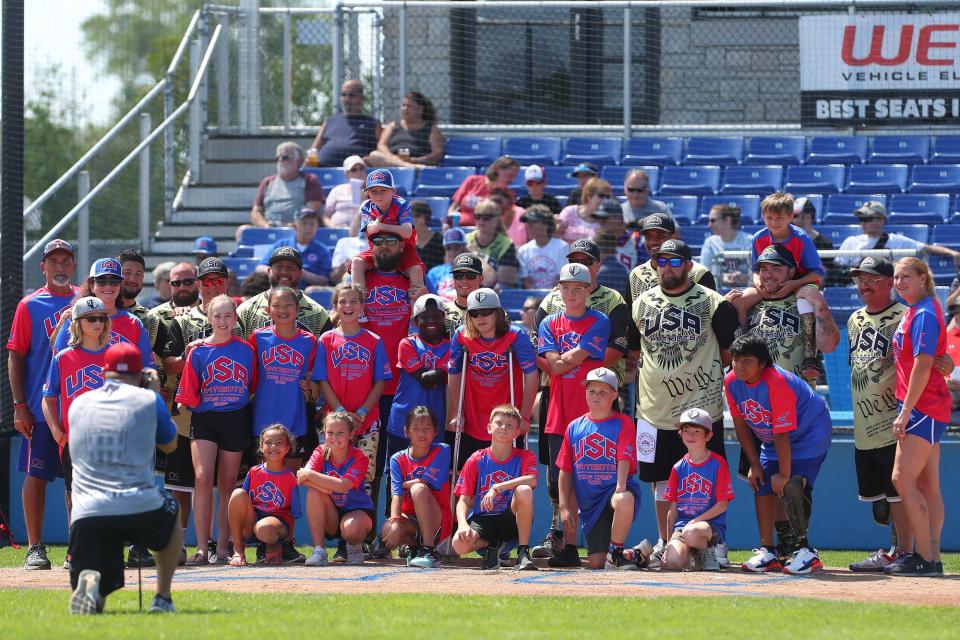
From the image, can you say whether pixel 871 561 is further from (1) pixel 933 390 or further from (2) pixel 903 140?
(2) pixel 903 140

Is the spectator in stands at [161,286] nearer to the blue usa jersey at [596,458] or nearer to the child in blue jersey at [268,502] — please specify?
the child in blue jersey at [268,502]

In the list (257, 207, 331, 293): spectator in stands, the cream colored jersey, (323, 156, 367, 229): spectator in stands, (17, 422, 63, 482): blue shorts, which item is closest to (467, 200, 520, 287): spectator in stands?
(257, 207, 331, 293): spectator in stands

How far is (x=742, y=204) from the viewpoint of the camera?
16.4 metres

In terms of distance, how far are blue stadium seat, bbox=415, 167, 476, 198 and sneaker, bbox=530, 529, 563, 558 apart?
7.23 metres

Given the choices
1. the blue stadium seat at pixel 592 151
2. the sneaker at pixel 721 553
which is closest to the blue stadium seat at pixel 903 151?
the blue stadium seat at pixel 592 151

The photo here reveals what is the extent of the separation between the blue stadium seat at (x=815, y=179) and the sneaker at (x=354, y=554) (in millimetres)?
8326

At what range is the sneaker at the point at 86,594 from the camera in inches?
292

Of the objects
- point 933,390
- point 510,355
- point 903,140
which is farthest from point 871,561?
point 903,140

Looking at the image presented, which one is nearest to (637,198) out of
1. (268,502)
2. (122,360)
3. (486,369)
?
(486,369)

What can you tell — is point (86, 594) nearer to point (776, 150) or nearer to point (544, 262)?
point (544, 262)

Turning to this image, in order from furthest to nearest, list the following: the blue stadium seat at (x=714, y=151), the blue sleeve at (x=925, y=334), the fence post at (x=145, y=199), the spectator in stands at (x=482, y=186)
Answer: the blue stadium seat at (x=714, y=151) < the fence post at (x=145, y=199) < the spectator in stands at (x=482, y=186) < the blue sleeve at (x=925, y=334)

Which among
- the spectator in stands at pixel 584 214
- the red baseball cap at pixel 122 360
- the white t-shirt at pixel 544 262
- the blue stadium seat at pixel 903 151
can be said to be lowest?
the red baseball cap at pixel 122 360

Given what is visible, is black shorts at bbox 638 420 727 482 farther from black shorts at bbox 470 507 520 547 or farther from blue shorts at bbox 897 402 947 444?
blue shorts at bbox 897 402 947 444

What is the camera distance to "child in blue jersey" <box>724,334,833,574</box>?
9797 millimetres
